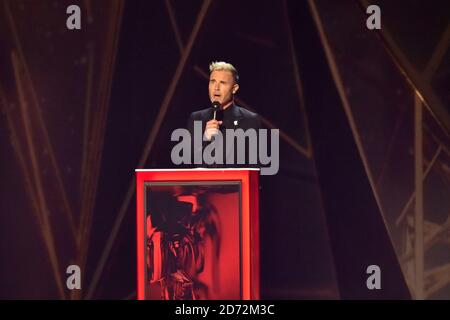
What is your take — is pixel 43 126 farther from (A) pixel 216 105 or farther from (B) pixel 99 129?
(A) pixel 216 105

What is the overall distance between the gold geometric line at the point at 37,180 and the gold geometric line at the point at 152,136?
0.24m

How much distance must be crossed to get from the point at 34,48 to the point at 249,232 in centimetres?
180

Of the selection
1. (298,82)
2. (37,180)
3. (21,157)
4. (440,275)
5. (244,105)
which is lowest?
(440,275)

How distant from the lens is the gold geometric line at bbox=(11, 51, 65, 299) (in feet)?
14.8

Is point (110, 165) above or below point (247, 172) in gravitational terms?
above

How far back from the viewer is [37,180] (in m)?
4.53

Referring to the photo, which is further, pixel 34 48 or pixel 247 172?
pixel 34 48

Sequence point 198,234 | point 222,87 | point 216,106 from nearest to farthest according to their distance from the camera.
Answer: point 198,234 < point 216,106 < point 222,87

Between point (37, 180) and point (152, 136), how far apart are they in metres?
0.74

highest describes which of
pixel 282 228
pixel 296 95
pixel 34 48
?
pixel 34 48

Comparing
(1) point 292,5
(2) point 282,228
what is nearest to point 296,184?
(2) point 282,228

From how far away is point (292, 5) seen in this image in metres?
4.41

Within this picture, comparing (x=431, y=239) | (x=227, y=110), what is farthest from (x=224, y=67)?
(x=431, y=239)

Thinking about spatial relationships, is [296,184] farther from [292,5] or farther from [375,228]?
[292,5]
